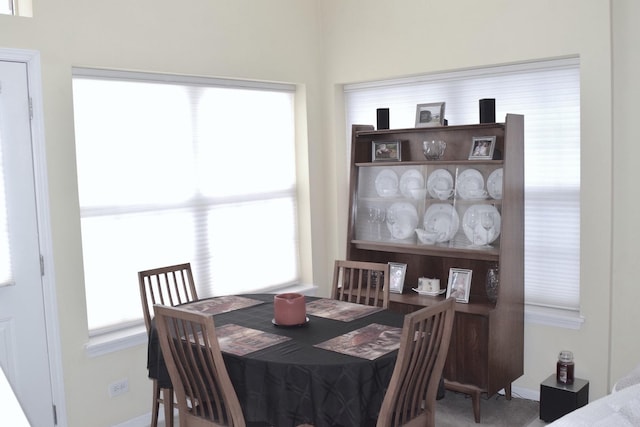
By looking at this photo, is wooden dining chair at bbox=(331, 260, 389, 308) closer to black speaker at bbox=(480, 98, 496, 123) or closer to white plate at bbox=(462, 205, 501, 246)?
white plate at bbox=(462, 205, 501, 246)

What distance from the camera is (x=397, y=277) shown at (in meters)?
4.38

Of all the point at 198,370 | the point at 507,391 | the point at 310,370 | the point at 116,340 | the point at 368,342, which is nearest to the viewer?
the point at 310,370

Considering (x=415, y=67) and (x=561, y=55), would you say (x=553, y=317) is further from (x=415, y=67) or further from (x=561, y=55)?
(x=415, y=67)

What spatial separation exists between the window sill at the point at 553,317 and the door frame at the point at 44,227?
2.84 m

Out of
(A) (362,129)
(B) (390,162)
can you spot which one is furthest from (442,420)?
(A) (362,129)

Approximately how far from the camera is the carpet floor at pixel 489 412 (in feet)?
12.4

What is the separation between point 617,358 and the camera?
374 centimetres

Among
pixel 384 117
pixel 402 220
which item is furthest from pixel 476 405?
pixel 384 117

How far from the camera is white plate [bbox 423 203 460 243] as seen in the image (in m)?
4.17

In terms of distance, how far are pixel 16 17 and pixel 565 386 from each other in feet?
11.8

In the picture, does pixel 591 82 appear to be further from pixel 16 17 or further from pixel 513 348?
pixel 16 17

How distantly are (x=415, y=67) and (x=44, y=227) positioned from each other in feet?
8.55

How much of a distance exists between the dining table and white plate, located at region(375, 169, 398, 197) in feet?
5.06

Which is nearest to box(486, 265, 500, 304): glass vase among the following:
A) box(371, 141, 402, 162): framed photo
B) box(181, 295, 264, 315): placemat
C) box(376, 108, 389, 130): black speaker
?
Answer: box(371, 141, 402, 162): framed photo
